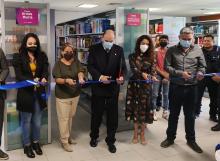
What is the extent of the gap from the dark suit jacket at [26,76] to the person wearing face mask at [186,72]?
5.56ft

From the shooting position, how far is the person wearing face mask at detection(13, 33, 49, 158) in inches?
138

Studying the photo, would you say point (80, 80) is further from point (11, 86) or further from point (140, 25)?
point (140, 25)

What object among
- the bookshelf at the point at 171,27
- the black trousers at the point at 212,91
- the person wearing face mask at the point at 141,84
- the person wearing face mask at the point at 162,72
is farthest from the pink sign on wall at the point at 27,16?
the bookshelf at the point at 171,27

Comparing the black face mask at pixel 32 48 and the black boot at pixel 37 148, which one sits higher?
the black face mask at pixel 32 48

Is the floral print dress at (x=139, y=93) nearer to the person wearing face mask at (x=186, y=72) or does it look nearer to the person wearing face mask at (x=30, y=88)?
the person wearing face mask at (x=186, y=72)

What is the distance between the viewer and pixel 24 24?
3719 millimetres

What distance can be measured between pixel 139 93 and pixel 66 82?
1.07 meters

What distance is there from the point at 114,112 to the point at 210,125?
2.18 meters

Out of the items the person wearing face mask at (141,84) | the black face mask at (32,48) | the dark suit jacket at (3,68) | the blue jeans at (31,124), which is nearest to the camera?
the dark suit jacket at (3,68)

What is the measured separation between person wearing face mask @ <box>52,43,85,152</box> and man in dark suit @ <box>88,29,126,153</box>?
0.21 m

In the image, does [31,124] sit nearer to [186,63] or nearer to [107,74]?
[107,74]

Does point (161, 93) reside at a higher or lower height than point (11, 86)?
lower

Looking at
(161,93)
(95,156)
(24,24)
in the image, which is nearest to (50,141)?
(95,156)

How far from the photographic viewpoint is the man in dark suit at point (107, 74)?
12.3ft
